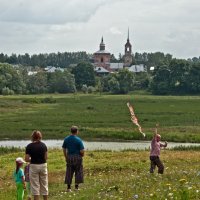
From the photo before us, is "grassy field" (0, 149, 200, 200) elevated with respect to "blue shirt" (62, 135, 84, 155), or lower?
lower

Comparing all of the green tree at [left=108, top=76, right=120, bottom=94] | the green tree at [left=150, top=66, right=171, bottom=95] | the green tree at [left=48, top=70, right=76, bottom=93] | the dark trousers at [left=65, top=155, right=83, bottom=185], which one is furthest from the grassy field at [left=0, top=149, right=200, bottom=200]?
the green tree at [left=48, top=70, right=76, bottom=93]

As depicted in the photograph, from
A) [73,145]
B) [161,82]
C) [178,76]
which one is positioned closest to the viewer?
[73,145]

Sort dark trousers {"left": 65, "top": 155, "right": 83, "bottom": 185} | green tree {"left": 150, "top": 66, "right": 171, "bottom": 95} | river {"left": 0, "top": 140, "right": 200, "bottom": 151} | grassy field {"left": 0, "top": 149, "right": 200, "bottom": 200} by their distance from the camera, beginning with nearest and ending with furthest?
grassy field {"left": 0, "top": 149, "right": 200, "bottom": 200}, dark trousers {"left": 65, "top": 155, "right": 83, "bottom": 185}, river {"left": 0, "top": 140, "right": 200, "bottom": 151}, green tree {"left": 150, "top": 66, "right": 171, "bottom": 95}

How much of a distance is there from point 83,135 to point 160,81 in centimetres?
10773

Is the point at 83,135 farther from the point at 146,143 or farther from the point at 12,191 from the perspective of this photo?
the point at 12,191

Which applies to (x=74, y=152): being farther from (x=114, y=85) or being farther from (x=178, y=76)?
(x=114, y=85)

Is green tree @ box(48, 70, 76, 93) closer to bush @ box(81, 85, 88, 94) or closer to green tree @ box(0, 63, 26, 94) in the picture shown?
bush @ box(81, 85, 88, 94)

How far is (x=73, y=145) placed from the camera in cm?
1642

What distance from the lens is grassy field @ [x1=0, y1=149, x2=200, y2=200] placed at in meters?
11.7

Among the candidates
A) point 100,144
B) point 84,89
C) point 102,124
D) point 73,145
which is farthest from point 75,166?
point 84,89

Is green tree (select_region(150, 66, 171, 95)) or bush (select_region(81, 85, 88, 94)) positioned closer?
green tree (select_region(150, 66, 171, 95))

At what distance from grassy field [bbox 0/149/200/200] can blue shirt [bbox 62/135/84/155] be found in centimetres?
117

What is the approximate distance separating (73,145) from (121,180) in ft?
5.94

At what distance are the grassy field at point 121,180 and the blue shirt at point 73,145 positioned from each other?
3.83 ft
